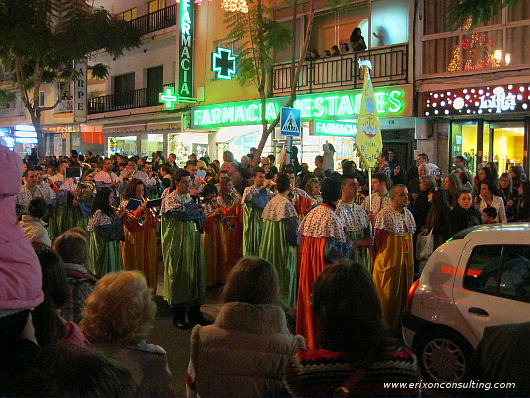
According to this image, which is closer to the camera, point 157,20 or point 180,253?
point 180,253

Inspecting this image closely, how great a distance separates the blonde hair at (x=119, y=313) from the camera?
2.96 metres

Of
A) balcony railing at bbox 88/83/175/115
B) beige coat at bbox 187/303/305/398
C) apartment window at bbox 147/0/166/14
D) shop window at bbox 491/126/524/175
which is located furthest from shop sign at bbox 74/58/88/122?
beige coat at bbox 187/303/305/398

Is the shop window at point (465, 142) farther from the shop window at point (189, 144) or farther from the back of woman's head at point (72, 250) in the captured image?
the back of woman's head at point (72, 250)

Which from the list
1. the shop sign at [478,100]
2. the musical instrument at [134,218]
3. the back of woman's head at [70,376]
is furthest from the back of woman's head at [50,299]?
the shop sign at [478,100]

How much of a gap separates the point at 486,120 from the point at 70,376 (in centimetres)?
1490

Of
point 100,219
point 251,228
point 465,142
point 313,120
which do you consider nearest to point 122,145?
point 313,120

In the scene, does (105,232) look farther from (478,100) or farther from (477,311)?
(478,100)

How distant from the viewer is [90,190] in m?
11.4

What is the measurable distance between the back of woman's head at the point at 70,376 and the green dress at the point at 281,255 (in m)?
6.34

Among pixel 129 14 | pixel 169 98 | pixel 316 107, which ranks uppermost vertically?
pixel 129 14

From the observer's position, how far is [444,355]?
527cm

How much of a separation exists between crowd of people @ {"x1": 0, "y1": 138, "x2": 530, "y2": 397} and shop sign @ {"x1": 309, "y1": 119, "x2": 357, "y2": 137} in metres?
3.83

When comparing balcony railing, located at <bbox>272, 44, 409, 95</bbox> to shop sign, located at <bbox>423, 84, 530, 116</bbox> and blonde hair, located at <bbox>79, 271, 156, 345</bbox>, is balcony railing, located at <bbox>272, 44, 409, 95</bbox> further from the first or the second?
blonde hair, located at <bbox>79, 271, 156, 345</bbox>

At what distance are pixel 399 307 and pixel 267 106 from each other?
42.3 ft
